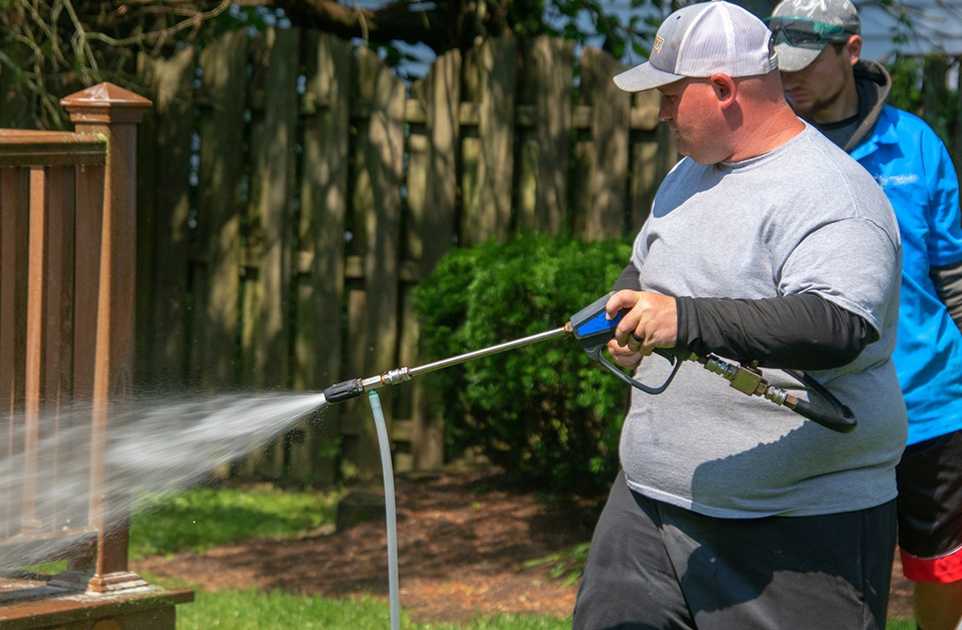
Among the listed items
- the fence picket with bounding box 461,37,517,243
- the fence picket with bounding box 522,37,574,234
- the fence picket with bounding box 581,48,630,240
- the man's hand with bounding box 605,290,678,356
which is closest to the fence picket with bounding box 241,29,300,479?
the fence picket with bounding box 461,37,517,243

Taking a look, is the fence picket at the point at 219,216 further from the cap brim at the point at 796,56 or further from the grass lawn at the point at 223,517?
the cap brim at the point at 796,56

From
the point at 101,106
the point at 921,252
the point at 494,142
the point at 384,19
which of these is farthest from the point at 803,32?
the point at 384,19

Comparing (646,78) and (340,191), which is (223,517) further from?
(646,78)

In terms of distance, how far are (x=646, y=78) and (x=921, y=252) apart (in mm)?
1291

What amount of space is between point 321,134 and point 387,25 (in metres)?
1.16

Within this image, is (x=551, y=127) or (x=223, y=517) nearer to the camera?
(x=551, y=127)

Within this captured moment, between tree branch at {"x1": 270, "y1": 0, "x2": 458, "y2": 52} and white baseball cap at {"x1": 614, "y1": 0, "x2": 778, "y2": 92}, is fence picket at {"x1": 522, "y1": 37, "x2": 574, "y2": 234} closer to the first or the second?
tree branch at {"x1": 270, "y1": 0, "x2": 458, "y2": 52}

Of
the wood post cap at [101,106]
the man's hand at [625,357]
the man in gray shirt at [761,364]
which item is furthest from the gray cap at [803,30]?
the wood post cap at [101,106]

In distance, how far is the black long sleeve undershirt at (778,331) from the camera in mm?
2861

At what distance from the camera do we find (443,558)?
23.4 feet

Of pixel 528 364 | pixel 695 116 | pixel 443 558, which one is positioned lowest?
pixel 443 558

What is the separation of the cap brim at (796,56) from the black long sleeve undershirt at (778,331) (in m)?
1.28

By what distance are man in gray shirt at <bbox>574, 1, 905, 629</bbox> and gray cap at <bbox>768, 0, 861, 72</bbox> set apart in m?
0.79

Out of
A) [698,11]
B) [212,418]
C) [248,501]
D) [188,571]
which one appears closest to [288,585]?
[188,571]
